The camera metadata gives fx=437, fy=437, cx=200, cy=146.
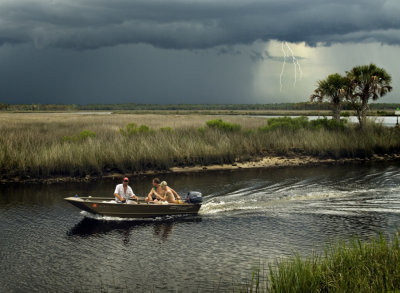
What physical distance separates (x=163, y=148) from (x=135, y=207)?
13747 mm

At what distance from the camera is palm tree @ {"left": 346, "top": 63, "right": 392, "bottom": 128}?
42.4m

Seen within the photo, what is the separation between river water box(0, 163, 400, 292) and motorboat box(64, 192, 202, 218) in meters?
0.37

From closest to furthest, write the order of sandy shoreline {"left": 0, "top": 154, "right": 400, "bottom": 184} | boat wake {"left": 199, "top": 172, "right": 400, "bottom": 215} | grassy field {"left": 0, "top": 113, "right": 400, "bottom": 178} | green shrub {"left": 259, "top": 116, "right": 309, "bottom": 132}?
boat wake {"left": 199, "top": 172, "right": 400, "bottom": 215} < sandy shoreline {"left": 0, "top": 154, "right": 400, "bottom": 184} < grassy field {"left": 0, "top": 113, "right": 400, "bottom": 178} < green shrub {"left": 259, "top": 116, "right": 309, "bottom": 132}

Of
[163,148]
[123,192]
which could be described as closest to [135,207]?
[123,192]

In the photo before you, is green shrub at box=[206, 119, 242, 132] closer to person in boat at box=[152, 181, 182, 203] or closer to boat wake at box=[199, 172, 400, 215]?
boat wake at box=[199, 172, 400, 215]

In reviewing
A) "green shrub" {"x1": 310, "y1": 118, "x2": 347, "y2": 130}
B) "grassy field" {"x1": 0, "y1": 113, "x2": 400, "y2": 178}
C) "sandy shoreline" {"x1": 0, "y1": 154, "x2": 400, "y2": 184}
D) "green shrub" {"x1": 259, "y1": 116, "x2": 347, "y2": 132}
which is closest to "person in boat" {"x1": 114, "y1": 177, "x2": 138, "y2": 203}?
"sandy shoreline" {"x1": 0, "y1": 154, "x2": 400, "y2": 184}

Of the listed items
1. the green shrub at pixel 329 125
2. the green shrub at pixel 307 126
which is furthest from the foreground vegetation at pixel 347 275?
the green shrub at pixel 329 125

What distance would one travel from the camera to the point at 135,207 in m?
19.0

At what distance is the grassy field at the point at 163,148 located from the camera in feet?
95.1

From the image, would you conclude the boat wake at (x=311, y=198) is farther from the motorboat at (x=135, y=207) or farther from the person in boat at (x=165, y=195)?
the person in boat at (x=165, y=195)

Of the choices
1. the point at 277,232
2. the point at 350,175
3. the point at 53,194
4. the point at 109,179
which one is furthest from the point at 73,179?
the point at 350,175

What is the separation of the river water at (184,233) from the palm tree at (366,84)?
17.1 m

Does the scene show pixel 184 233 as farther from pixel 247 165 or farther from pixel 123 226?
pixel 247 165

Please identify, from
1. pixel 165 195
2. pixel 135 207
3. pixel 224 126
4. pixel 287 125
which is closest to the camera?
pixel 135 207
